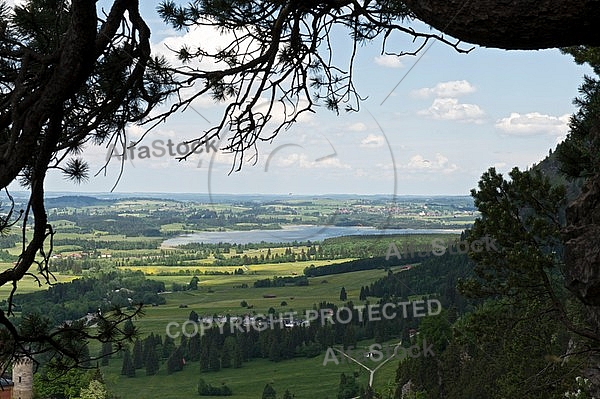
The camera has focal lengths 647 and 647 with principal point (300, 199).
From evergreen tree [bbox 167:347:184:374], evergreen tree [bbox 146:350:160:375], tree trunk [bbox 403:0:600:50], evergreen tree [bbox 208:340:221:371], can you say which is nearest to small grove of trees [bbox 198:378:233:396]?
evergreen tree [bbox 167:347:184:374]

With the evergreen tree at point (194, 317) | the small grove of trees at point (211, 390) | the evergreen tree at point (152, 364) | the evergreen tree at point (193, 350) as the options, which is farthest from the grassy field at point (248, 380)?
the evergreen tree at point (194, 317)

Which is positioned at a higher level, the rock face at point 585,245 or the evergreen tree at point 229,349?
the rock face at point 585,245

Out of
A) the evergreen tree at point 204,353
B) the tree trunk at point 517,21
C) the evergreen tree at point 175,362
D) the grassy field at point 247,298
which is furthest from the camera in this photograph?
the evergreen tree at point 204,353

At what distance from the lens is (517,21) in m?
1.97

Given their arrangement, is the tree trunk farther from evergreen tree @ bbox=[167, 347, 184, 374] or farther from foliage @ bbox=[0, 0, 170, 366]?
evergreen tree @ bbox=[167, 347, 184, 374]

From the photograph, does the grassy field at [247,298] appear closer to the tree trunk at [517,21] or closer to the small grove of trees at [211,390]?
the small grove of trees at [211,390]

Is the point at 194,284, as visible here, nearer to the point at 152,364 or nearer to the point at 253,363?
the point at 152,364

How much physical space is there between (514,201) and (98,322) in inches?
250

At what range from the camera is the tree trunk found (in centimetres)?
192

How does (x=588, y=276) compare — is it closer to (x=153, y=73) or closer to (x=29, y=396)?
(x=153, y=73)

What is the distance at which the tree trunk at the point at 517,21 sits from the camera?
1.92 metres

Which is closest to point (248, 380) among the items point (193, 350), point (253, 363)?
point (253, 363)

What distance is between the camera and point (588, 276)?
2516 millimetres

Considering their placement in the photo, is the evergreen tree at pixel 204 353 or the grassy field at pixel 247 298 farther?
the evergreen tree at pixel 204 353
